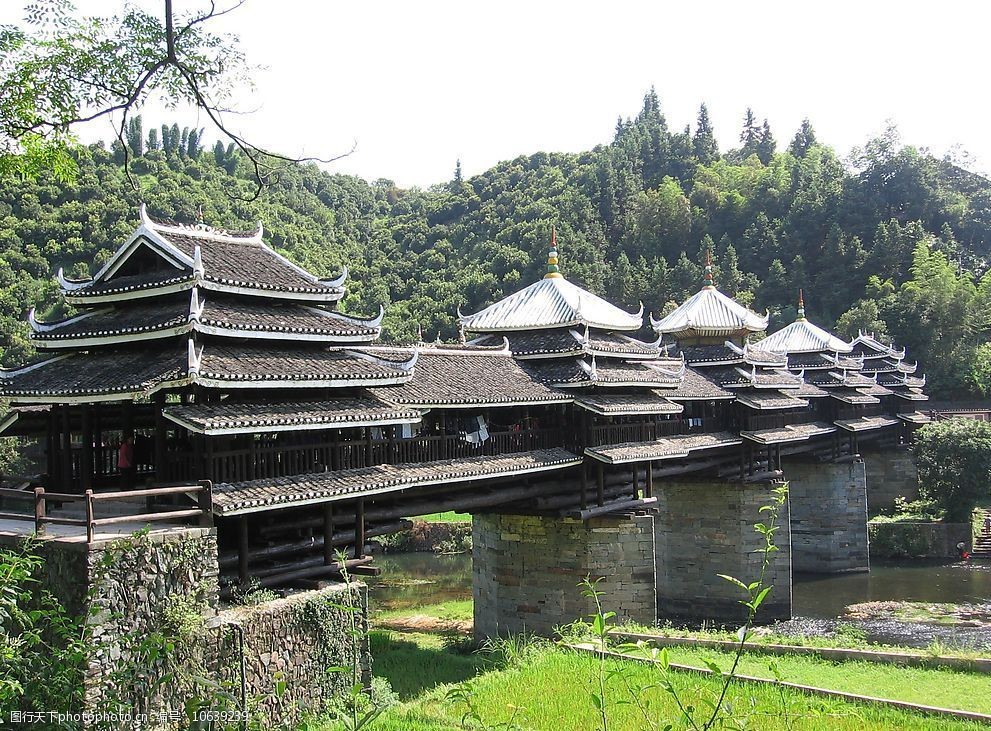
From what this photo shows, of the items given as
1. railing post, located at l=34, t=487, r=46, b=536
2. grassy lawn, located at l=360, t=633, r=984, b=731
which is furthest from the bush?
railing post, located at l=34, t=487, r=46, b=536

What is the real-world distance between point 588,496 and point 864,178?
6920cm

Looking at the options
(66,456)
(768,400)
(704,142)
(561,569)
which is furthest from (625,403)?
(704,142)

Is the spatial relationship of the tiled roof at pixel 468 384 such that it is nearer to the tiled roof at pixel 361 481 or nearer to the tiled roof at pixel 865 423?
the tiled roof at pixel 361 481

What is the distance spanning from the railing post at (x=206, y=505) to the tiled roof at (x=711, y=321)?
72.8 feet

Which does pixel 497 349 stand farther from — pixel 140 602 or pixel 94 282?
pixel 140 602

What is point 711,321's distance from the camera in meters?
32.0

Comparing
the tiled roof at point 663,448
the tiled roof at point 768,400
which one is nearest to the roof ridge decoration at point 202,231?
the tiled roof at point 663,448

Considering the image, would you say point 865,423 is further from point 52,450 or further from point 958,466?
point 52,450

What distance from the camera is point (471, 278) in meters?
74.2

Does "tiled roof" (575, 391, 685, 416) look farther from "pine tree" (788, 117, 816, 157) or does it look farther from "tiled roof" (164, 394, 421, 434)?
"pine tree" (788, 117, 816, 157)

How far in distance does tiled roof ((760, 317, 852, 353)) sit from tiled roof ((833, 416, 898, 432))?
3834mm

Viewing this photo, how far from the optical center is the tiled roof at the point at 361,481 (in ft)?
41.3

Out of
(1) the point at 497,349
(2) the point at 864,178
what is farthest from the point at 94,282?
(2) the point at 864,178

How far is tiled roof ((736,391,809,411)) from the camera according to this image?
30.5 m
